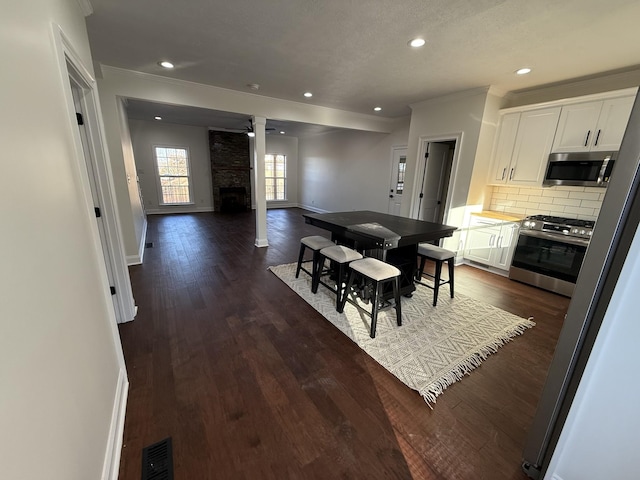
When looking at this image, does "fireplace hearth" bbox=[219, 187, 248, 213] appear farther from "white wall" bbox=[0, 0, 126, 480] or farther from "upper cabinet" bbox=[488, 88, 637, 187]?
"white wall" bbox=[0, 0, 126, 480]

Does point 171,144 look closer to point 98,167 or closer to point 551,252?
point 98,167

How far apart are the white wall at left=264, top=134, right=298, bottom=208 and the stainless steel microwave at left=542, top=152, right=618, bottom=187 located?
755 centimetres

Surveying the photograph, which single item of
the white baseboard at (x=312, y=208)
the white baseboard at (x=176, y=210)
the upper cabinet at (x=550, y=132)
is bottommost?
the white baseboard at (x=176, y=210)

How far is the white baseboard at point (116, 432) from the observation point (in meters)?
1.20

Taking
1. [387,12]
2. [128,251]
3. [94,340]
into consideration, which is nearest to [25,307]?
[94,340]

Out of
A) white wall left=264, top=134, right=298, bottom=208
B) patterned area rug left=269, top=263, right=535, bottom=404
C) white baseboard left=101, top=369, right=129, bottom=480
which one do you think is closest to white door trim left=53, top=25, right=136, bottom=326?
white baseboard left=101, top=369, right=129, bottom=480

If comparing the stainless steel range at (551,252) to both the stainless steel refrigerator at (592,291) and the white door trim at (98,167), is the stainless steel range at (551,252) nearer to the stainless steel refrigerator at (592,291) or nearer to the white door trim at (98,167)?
the stainless steel refrigerator at (592,291)

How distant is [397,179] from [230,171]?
5315 mm

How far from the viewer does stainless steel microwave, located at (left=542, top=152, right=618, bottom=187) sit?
2957mm

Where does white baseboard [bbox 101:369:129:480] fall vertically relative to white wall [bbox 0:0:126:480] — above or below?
below

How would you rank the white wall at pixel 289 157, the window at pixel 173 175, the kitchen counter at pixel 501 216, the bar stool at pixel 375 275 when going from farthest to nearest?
the white wall at pixel 289 157, the window at pixel 173 175, the kitchen counter at pixel 501 216, the bar stool at pixel 375 275

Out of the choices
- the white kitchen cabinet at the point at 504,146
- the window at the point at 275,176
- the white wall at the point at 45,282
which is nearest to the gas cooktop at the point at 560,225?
the white kitchen cabinet at the point at 504,146

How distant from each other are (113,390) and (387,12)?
318 centimetres

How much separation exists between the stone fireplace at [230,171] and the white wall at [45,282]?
278 inches
